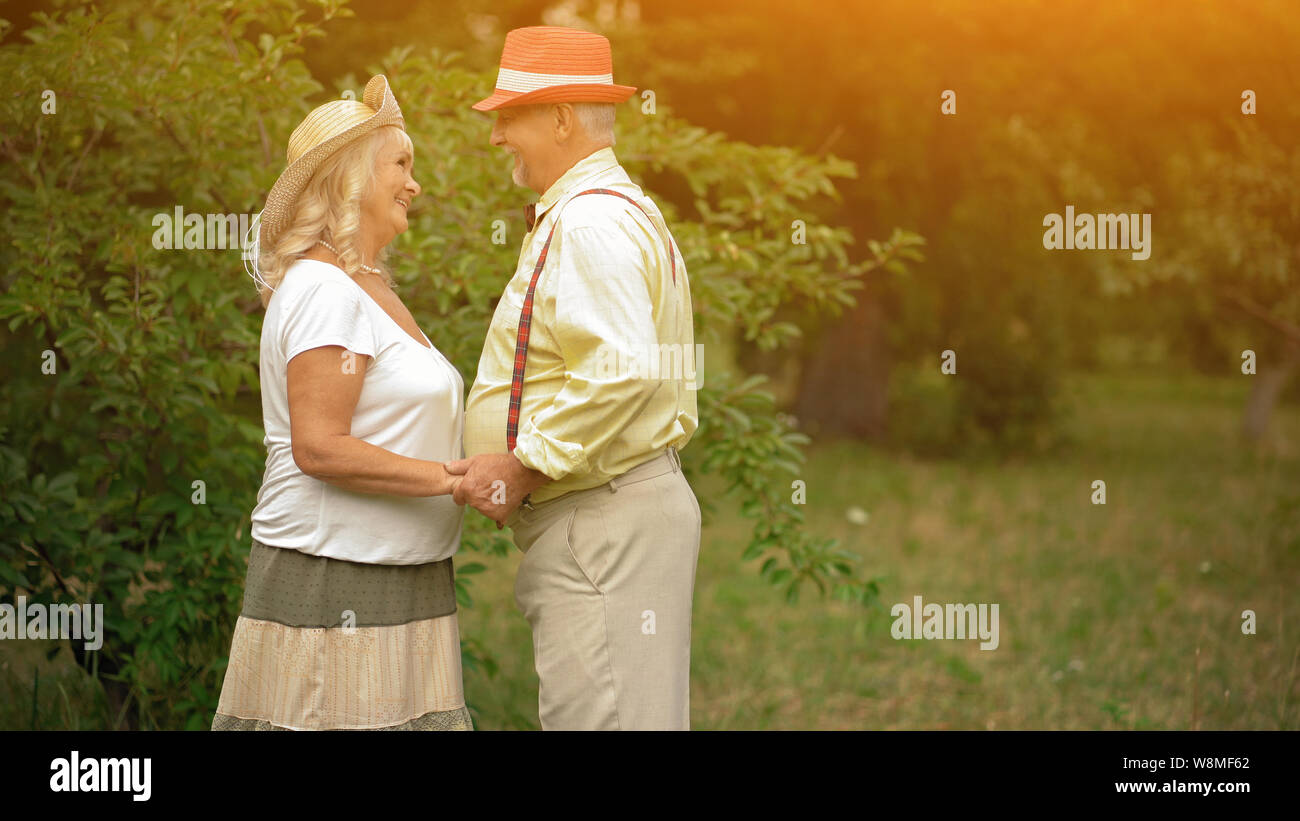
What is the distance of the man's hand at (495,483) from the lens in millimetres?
2664

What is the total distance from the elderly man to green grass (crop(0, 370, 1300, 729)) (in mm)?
1834

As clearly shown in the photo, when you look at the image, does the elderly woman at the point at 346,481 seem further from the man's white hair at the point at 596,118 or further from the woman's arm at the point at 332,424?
the man's white hair at the point at 596,118

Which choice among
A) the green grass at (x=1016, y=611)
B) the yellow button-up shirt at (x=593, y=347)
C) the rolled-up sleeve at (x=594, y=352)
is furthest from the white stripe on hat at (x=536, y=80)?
the green grass at (x=1016, y=611)

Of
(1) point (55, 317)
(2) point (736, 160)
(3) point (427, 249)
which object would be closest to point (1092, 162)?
(2) point (736, 160)

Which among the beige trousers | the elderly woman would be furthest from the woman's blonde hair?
the beige trousers

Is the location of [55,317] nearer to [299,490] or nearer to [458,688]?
[299,490]

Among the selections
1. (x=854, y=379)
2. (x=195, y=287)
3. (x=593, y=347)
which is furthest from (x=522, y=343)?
A: (x=854, y=379)

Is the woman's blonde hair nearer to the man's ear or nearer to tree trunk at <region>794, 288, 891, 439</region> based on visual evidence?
the man's ear

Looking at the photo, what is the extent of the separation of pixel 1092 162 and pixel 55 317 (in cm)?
1166

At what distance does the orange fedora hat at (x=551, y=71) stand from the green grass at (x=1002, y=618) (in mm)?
2358

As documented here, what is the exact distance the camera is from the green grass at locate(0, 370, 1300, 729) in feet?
18.7

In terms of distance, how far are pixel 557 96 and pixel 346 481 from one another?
0.99m

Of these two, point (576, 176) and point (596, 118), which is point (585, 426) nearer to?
point (576, 176)

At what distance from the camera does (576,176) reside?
2.83 metres
